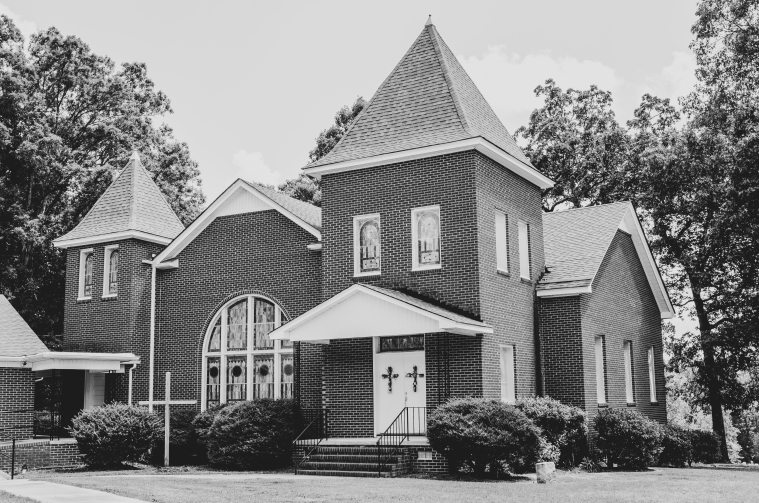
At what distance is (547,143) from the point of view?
131 ft

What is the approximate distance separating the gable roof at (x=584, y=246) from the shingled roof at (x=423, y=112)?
3144 mm

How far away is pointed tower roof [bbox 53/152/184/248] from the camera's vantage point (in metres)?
27.1

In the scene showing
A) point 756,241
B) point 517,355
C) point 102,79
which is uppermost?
point 102,79

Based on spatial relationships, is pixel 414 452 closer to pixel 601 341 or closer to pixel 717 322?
pixel 601 341

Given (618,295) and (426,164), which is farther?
(618,295)

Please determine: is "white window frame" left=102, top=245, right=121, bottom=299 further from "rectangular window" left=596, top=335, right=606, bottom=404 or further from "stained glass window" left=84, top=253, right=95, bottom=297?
"rectangular window" left=596, top=335, right=606, bottom=404

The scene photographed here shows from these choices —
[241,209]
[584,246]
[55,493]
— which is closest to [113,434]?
[55,493]

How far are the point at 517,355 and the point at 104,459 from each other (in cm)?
1064

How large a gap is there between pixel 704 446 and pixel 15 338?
70.1 ft

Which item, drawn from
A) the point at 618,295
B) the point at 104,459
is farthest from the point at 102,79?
the point at 618,295

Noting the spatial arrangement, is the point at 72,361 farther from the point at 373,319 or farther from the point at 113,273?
the point at 373,319

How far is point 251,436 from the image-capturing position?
67.8 feet

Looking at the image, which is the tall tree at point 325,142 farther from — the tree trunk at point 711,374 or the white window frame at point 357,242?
the white window frame at point 357,242

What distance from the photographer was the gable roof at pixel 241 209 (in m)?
24.3
